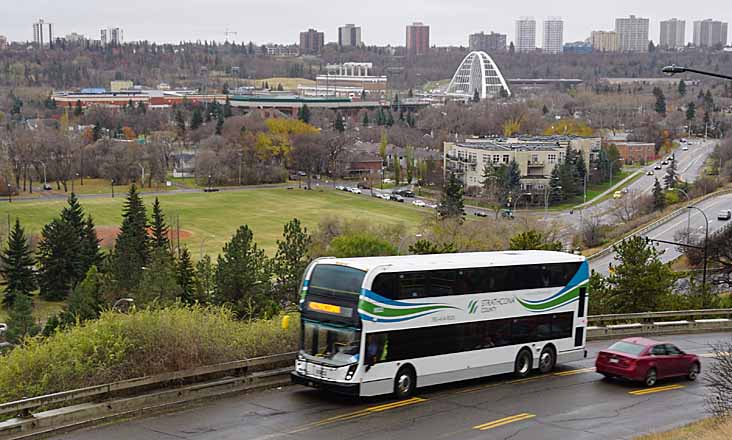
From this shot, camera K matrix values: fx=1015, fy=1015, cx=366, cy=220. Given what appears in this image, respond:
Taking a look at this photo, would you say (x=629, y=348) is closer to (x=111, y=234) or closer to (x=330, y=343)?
(x=330, y=343)

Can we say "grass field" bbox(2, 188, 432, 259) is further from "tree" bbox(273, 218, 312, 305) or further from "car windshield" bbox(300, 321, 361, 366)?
"car windshield" bbox(300, 321, 361, 366)

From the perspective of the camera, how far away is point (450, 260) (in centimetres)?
2175

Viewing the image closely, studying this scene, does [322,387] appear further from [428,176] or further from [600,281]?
[428,176]

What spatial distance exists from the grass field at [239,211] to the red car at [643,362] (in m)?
58.3

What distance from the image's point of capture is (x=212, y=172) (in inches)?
4961

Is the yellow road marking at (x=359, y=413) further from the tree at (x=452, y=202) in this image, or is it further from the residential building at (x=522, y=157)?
the residential building at (x=522, y=157)

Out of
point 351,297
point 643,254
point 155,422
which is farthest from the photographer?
point 643,254

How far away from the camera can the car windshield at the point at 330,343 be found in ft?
65.1

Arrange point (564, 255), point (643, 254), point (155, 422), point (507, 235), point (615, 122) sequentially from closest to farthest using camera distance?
1. point (155, 422)
2. point (564, 255)
3. point (643, 254)
4. point (507, 235)
5. point (615, 122)

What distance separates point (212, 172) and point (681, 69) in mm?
111906

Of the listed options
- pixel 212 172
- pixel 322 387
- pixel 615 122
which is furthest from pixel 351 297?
pixel 615 122

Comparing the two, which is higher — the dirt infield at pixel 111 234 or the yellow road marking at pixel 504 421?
the yellow road marking at pixel 504 421

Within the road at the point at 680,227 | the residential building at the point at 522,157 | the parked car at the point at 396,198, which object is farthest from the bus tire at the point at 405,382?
the residential building at the point at 522,157

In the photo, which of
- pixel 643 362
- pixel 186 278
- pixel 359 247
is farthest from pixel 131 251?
pixel 643 362
